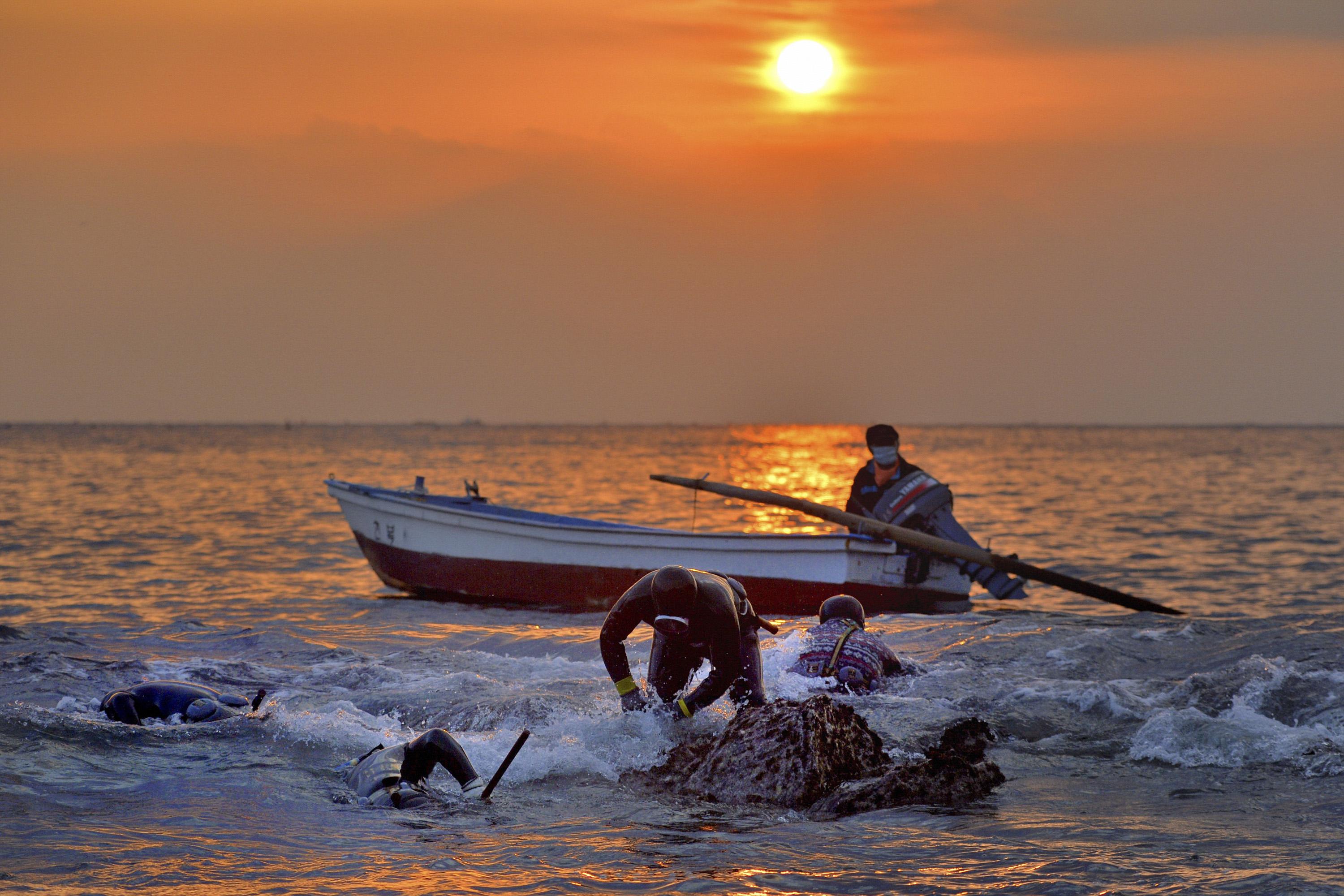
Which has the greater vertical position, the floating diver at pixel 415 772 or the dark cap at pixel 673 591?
the dark cap at pixel 673 591

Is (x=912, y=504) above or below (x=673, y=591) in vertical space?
above

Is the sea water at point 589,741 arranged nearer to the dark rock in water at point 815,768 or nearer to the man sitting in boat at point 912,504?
the dark rock in water at point 815,768

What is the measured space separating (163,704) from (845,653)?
5764 millimetres

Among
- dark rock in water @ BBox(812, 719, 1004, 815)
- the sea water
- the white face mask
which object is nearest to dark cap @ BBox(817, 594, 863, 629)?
the sea water

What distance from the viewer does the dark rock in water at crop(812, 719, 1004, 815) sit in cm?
695

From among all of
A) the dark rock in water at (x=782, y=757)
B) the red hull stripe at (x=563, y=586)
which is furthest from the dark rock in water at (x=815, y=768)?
the red hull stripe at (x=563, y=586)

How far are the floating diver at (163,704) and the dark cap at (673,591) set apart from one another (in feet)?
12.2

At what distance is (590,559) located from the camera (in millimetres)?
16859

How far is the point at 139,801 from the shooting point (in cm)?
712

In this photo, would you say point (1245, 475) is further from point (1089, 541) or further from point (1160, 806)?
point (1160, 806)

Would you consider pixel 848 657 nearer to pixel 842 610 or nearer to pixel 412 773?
pixel 842 610

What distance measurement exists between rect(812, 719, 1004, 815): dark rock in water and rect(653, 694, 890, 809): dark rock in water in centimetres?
15

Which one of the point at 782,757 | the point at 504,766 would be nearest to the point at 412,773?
the point at 504,766

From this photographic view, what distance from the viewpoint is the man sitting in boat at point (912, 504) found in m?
15.9
